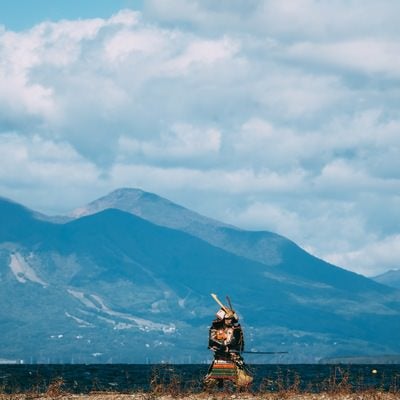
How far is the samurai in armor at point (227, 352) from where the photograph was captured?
6019cm

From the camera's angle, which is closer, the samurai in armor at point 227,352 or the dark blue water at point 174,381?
the samurai in armor at point 227,352

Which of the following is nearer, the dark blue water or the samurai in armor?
the samurai in armor

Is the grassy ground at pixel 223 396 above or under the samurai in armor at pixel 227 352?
under

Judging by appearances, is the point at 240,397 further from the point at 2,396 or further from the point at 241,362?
the point at 2,396

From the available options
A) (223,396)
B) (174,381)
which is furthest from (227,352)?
(223,396)

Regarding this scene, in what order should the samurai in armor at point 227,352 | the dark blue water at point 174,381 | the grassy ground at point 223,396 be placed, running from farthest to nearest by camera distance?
the dark blue water at point 174,381 < the samurai in armor at point 227,352 < the grassy ground at point 223,396

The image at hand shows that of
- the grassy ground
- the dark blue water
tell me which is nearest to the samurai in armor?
the dark blue water

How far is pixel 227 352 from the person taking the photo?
60.5 metres

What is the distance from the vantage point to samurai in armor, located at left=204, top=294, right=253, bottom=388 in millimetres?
60188

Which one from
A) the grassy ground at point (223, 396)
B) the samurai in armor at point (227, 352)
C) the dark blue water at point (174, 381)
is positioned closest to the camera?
the grassy ground at point (223, 396)

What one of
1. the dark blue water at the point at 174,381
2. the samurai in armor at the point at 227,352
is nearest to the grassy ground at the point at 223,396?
the dark blue water at the point at 174,381

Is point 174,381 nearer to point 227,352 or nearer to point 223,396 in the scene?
point 223,396

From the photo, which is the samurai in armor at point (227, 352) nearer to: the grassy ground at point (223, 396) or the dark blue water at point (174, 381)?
the dark blue water at point (174, 381)

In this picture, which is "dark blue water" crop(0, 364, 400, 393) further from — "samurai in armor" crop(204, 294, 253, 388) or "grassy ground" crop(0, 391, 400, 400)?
"samurai in armor" crop(204, 294, 253, 388)
